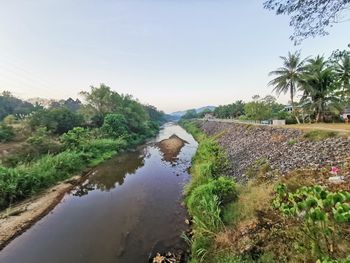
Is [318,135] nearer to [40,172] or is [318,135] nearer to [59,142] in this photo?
[40,172]

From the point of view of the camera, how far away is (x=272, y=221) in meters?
7.15

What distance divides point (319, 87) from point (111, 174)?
91.5ft

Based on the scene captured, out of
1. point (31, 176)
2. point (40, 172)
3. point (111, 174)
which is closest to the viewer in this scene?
point (31, 176)

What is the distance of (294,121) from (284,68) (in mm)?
7924

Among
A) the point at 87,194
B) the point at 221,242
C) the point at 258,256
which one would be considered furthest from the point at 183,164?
the point at 258,256

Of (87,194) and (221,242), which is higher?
(221,242)

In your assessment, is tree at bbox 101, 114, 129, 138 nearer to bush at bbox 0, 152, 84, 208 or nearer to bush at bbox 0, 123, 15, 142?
bush at bbox 0, 123, 15, 142

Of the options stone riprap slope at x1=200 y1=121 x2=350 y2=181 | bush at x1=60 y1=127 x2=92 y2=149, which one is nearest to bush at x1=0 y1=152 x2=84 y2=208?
bush at x1=60 y1=127 x2=92 y2=149

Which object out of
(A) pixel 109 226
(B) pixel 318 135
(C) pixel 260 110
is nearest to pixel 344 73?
(C) pixel 260 110

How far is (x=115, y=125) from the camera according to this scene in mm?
39562

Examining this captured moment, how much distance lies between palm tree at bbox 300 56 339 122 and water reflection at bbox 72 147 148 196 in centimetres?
2340

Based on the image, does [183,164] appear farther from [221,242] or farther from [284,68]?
[284,68]

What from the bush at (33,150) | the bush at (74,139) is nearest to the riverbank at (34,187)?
the bush at (74,139)

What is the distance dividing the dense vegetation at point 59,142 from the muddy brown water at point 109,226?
2899 millimetres
